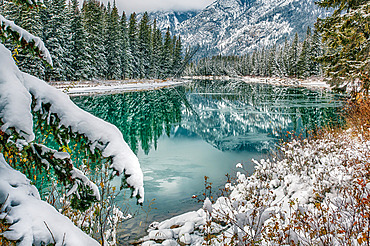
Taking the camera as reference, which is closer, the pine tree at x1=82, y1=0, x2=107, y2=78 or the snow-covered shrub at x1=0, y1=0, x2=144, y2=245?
the snow-covered shrub at x1=0, y1=0, x2=144, y2=245

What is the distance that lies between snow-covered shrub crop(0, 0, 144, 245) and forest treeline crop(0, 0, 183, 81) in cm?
2631

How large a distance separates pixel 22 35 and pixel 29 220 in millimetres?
1604

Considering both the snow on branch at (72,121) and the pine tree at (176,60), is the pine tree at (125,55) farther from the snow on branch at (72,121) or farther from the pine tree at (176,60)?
the snow on branch at (72,121)

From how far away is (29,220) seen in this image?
4.43 feet

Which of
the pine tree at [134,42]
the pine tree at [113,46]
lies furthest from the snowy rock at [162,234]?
the pine tree at [134,42]

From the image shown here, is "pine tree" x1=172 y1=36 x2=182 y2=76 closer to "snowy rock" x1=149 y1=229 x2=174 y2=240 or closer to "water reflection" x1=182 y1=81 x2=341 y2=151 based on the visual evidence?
"water reflection" x1=182 y1=81 x2=341 y2=151

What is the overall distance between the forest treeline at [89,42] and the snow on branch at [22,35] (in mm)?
25752

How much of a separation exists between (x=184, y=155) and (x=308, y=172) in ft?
22.4

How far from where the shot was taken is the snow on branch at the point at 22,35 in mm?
2076

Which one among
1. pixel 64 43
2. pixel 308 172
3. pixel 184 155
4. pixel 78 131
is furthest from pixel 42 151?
pixel 64 43

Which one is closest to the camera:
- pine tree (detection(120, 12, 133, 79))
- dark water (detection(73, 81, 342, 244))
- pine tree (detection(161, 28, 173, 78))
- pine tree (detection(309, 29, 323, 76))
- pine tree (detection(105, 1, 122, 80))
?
dark water (detection(73, 81, 342, 244))

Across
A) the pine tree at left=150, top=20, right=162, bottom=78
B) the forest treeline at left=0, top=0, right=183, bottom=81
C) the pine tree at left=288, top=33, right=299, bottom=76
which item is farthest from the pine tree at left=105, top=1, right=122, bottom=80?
the pine tree at left=288, top=33, right=299, bottom=76

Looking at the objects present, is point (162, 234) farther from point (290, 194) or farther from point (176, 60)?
point (176, 60)

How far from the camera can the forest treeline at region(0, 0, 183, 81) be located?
3291cm
